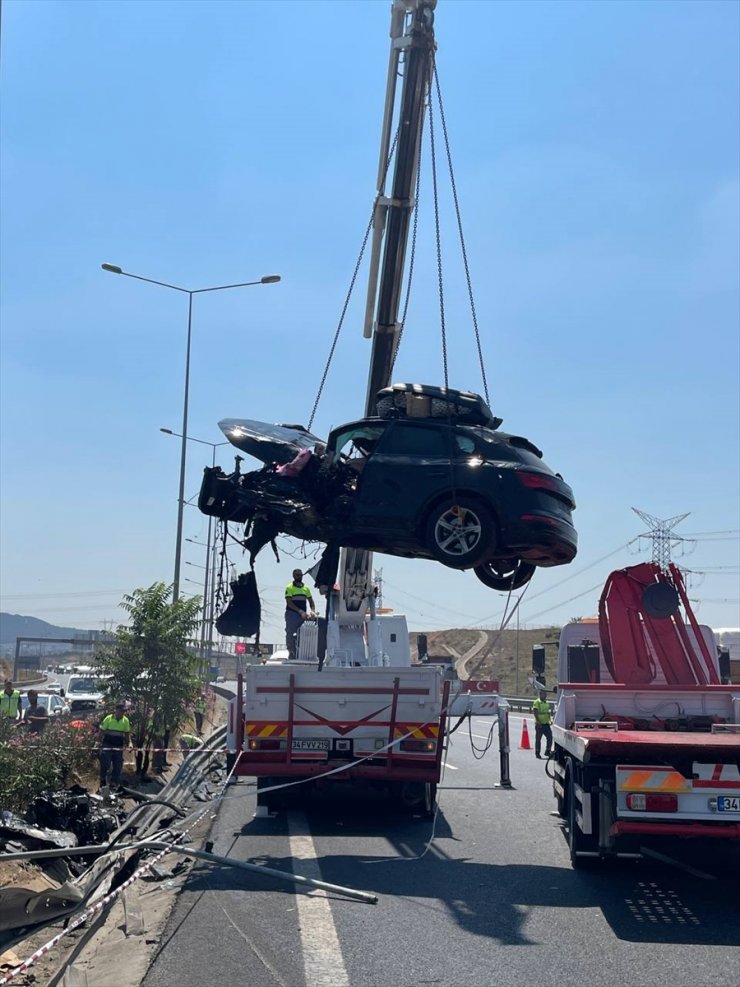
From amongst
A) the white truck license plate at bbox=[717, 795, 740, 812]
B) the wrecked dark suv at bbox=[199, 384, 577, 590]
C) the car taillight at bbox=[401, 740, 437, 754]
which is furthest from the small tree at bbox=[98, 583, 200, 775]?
the white truck license plate at bbox=[717, 795, 740, 812]

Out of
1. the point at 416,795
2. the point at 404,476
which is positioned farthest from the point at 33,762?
the point at 404,476

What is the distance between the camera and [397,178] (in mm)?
11789

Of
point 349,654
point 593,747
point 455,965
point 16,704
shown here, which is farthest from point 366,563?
point 16,704

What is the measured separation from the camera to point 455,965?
6.16 metres

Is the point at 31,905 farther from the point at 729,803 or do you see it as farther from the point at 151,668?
the point at 151,668

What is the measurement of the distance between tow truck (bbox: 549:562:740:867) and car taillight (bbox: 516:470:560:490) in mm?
2062

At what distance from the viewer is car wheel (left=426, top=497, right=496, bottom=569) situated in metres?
9.42

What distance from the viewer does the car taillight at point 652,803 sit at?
7.67 m

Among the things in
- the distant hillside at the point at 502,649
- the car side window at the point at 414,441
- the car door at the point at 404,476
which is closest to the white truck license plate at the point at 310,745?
the car door at the point at 404,476

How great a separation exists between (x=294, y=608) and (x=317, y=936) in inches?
356

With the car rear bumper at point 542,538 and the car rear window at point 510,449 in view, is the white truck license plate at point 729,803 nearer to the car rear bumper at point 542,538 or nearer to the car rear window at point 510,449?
the car rear bumper at point 542,538

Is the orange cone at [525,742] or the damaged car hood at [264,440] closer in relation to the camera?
the damaged car hood at [264,440]

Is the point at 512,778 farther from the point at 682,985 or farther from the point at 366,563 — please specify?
the point at 682,985

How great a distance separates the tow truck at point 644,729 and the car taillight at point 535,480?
2062 mm
